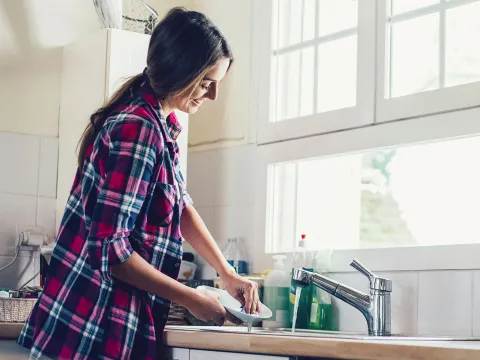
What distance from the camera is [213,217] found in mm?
3086

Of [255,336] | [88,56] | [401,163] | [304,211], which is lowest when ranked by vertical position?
[255,336]

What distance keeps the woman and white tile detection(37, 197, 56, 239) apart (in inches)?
46.8

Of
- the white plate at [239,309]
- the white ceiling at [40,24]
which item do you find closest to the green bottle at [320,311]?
the white plate at [239,309]

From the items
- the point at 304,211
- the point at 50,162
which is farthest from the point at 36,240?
the point at 304,211

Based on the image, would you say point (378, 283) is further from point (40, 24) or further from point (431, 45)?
point (40, 24)

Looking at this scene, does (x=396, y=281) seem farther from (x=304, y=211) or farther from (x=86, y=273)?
(x=86, y=273)

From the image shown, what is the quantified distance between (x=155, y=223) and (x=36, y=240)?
1.24 metres

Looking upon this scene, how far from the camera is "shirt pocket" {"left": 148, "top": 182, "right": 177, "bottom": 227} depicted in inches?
71.7

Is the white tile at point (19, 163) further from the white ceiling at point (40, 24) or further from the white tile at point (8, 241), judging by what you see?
the white ceiling at point (40, 24)

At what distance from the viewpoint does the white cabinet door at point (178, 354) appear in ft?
6.21

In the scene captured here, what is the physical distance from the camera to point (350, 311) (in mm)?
2508

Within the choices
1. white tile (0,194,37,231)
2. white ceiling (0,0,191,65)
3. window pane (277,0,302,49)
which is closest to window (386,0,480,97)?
window pane (277,0,302,49)

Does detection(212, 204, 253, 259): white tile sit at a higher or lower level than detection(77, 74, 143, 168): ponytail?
lower

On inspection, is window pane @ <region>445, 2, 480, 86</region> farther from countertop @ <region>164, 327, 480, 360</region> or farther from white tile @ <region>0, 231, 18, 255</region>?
white tile @ <region>0, 231, 18, 255</region>
